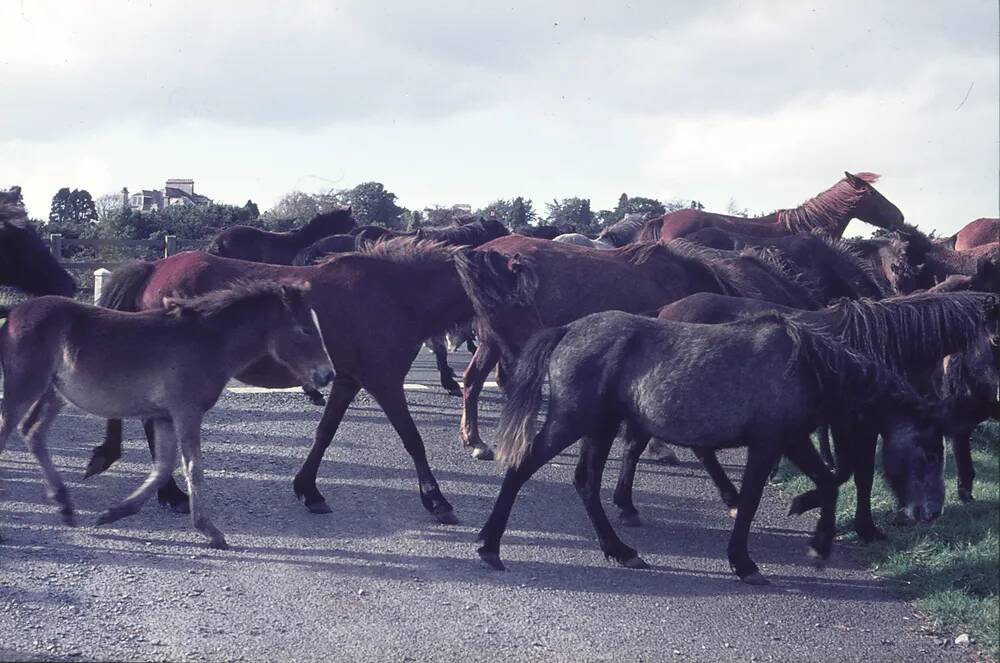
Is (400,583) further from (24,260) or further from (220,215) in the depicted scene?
(220,215)

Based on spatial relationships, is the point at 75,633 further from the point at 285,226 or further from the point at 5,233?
the point at 285,226

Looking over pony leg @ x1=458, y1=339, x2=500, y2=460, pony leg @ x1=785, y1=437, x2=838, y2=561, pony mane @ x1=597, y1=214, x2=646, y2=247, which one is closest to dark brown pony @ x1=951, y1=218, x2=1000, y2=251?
pony mane @ x1=597, y1=214, x2=646, y2=247

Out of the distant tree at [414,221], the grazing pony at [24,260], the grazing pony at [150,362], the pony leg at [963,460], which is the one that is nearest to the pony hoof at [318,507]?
the grazing pony at [150,362]

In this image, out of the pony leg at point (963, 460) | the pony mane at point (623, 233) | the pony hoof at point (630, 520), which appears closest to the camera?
the pony hoof at point (630, 520)

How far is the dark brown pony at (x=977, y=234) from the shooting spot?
13641 mm

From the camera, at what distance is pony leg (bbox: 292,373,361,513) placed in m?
7.13

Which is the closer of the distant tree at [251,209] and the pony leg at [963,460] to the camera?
the pony leg at [963,460]

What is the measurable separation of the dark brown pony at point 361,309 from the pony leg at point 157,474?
594 millimetres

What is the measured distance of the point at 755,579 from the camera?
605 cm

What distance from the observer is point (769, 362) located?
6.18 metres

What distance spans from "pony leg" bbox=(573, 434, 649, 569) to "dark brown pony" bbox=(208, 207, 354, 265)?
783 centimetres

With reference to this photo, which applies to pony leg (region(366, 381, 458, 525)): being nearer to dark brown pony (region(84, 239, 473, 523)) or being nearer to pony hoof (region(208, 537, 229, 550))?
dark brown pony (region(84, 239, 473, 523))

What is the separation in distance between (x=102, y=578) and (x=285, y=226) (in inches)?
972

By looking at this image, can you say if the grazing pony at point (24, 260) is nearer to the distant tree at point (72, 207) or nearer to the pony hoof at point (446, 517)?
the pony hoof at point (446, 517)
